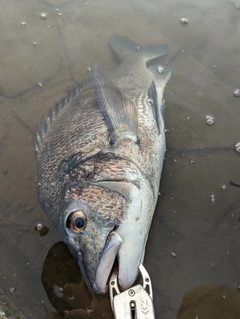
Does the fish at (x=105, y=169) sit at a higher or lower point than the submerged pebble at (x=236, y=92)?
higher

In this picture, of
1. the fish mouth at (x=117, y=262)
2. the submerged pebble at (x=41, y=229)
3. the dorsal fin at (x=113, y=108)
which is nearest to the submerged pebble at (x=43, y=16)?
the dorsal fin at (x=113, y=108)

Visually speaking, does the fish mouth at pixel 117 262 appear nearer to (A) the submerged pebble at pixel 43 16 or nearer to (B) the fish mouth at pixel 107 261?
(B) the fish mouth at pixel 107 261

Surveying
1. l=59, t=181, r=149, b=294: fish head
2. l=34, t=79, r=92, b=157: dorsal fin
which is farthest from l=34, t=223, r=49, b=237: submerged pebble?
l=59, t=181, r=149, b=294: fish head

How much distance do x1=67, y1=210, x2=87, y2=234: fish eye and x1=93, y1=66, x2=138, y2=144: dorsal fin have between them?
25.5 inches

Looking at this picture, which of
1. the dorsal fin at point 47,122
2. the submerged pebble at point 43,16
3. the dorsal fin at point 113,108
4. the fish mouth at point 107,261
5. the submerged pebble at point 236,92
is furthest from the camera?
the submerged pebble at point 43,16

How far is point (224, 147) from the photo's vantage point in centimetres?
279

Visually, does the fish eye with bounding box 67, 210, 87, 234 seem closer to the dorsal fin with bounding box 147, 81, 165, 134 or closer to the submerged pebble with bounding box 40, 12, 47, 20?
the dorsal fin with bounding box 147, 81, 165, 134

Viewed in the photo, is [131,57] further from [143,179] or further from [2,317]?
[2,317]

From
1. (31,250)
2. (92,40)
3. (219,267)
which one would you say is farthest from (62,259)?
(92,40)

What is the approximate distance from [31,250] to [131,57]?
212cm

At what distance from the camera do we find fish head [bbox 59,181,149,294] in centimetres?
168

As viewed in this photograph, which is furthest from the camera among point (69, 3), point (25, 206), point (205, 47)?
point (69, 3)

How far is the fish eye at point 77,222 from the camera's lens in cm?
173

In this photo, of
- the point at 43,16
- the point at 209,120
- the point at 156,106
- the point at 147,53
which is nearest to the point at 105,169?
the point at 156,106
